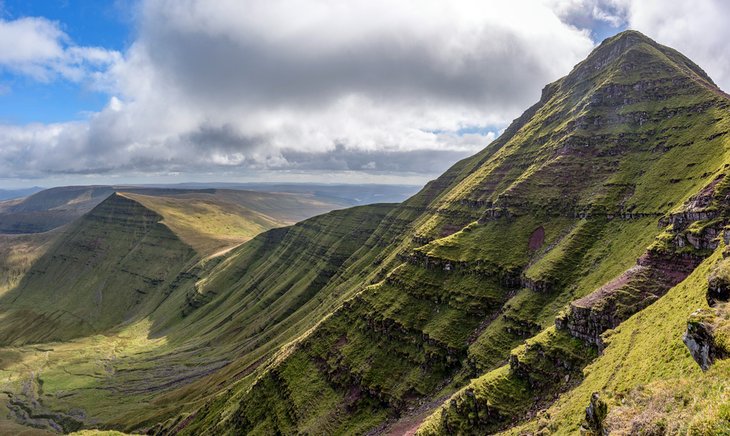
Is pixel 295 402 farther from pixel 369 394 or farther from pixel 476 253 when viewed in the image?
pixel 476 253

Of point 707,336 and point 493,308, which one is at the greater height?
point 707,336

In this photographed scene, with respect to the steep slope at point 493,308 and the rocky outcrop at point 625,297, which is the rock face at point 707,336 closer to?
the rocky outcrop at point 625,297

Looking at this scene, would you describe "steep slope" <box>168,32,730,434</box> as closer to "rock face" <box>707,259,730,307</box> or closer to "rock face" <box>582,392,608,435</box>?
"rock face" <box>582,392,608,435</box>

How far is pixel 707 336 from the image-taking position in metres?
57.8

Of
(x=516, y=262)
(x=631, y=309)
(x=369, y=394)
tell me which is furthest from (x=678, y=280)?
(x=369, y=394)

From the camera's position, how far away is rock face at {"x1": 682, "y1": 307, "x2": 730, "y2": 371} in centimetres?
5459

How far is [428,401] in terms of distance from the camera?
489 feet

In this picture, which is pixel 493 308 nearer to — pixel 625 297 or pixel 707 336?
pixel 625 297

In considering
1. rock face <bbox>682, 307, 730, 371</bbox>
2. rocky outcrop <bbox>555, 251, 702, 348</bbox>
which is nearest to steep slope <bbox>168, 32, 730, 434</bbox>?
rocky outcrop <bbox>555, 251, 702, 348</bbox>

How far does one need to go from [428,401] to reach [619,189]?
12704cm

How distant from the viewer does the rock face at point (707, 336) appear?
179ft

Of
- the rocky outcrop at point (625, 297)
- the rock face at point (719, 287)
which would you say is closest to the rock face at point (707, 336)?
the rock face at point (719, 287)

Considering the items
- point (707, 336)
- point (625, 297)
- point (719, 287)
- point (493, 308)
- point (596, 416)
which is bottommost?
point (493, 308)

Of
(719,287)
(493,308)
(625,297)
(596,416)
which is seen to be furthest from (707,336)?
(493,308)
